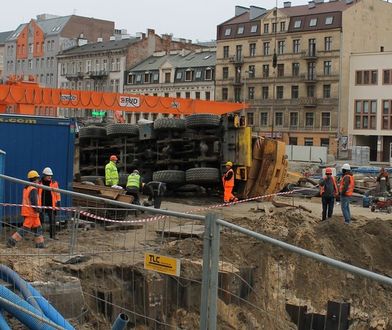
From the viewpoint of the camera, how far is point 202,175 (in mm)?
20844

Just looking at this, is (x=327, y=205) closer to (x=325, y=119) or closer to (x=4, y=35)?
(x=325, y=119)

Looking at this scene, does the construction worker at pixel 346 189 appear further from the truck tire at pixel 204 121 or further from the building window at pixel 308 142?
the building window at pixel 308 142

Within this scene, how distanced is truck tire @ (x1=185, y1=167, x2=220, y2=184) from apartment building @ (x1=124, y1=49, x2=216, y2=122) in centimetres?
5465

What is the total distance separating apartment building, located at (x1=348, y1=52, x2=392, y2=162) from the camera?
202ft

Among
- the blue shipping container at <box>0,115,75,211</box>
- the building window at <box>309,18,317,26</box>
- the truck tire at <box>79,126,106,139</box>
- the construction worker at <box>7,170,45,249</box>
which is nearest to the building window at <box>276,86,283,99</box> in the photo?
the building window at <box>309,18,317,26</box>

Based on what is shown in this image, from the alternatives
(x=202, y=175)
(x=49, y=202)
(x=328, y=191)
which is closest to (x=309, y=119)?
(x=202, y=175)

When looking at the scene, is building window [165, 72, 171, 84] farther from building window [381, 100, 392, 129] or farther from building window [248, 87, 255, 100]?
building window [381, 100, 392, 129]

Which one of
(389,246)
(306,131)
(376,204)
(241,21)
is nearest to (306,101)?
(306,131)

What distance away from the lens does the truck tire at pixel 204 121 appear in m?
21.1

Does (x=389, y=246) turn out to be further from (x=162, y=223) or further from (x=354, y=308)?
(x=162, y=223)

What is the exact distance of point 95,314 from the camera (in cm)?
805

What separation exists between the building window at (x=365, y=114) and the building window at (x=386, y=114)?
0.91 m

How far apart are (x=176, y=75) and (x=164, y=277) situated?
72597mm

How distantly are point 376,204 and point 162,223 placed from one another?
14.9 meters
